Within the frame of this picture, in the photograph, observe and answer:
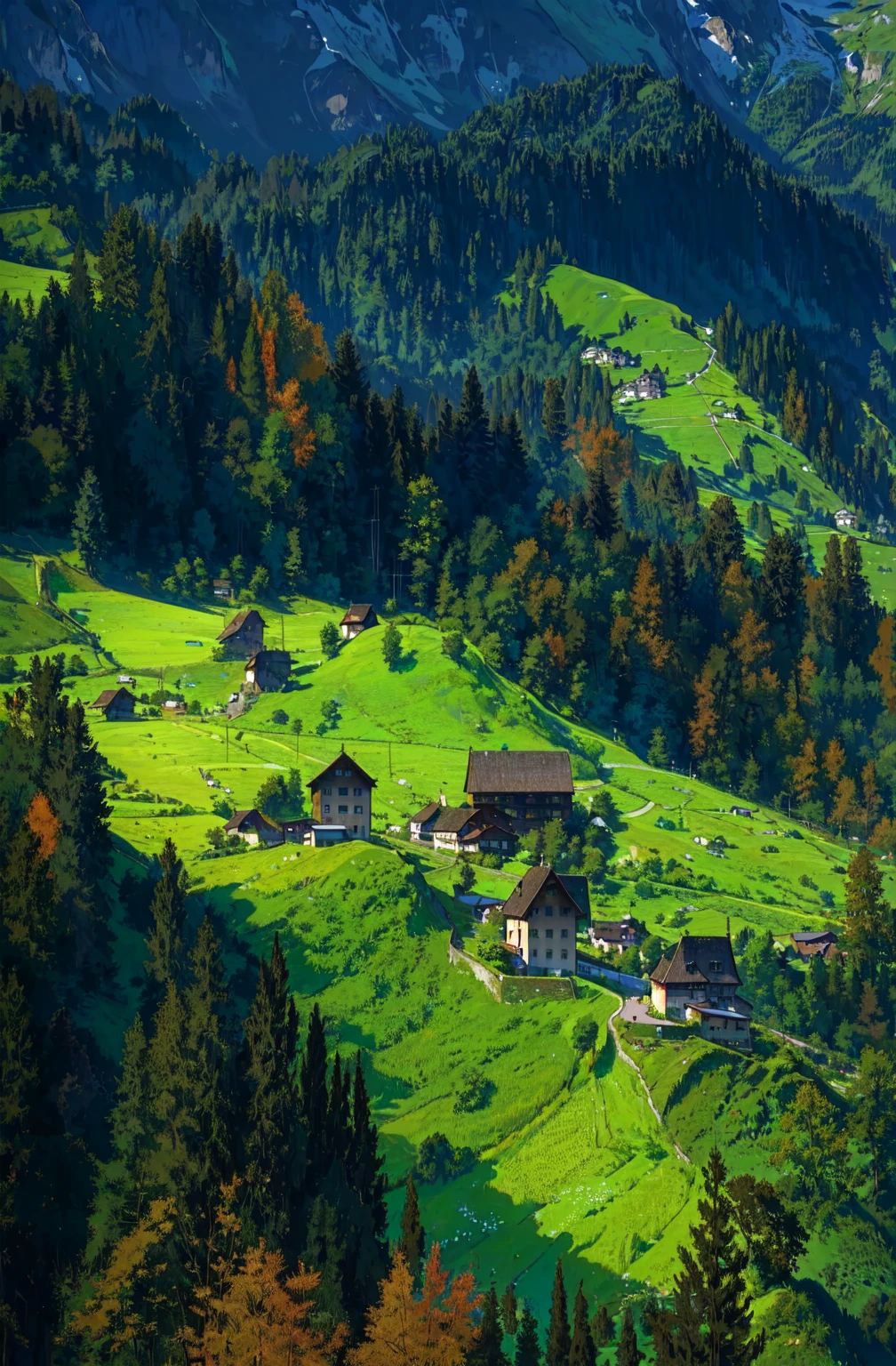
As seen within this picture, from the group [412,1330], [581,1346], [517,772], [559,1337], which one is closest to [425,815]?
[517,772]

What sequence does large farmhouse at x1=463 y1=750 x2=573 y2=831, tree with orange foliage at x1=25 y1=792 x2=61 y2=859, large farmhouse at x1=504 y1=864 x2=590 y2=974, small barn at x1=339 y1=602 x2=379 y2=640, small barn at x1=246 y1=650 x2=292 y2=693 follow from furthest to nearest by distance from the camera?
small barn at x1=339 y1=602 x2=379 y2=640
small barn at x1=246 y1=650 x2=292 y2=693
large farmhouse at x1=463 y1=750 x2=573 y2=831
large farmhouse at x1=504 y1=864 x2=590 y2=974
tree with orange foliage at x1=25 y1=792 x2=61 y2=859

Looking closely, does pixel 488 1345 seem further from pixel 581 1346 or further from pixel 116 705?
pixel 116 705

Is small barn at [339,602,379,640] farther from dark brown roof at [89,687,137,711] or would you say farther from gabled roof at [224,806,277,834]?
gabled roof at [224,806,277,834]

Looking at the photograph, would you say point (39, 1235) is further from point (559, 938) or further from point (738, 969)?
point (738, 969)

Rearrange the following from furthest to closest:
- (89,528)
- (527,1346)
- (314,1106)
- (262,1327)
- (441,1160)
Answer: (89,528) < (441,1160) < (314,1106) < (527,1346) < (262,1327)

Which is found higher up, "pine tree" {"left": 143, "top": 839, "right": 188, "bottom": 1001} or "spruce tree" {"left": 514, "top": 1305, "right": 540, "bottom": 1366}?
"pine tree" {"left": 143, "top": 839, "right": 188, "bottom": 1001}

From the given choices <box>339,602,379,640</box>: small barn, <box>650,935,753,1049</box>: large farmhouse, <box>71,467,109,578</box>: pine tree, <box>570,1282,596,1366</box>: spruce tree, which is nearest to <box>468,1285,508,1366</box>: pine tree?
<box>570,1282,596,1366</box>: spruce tree
